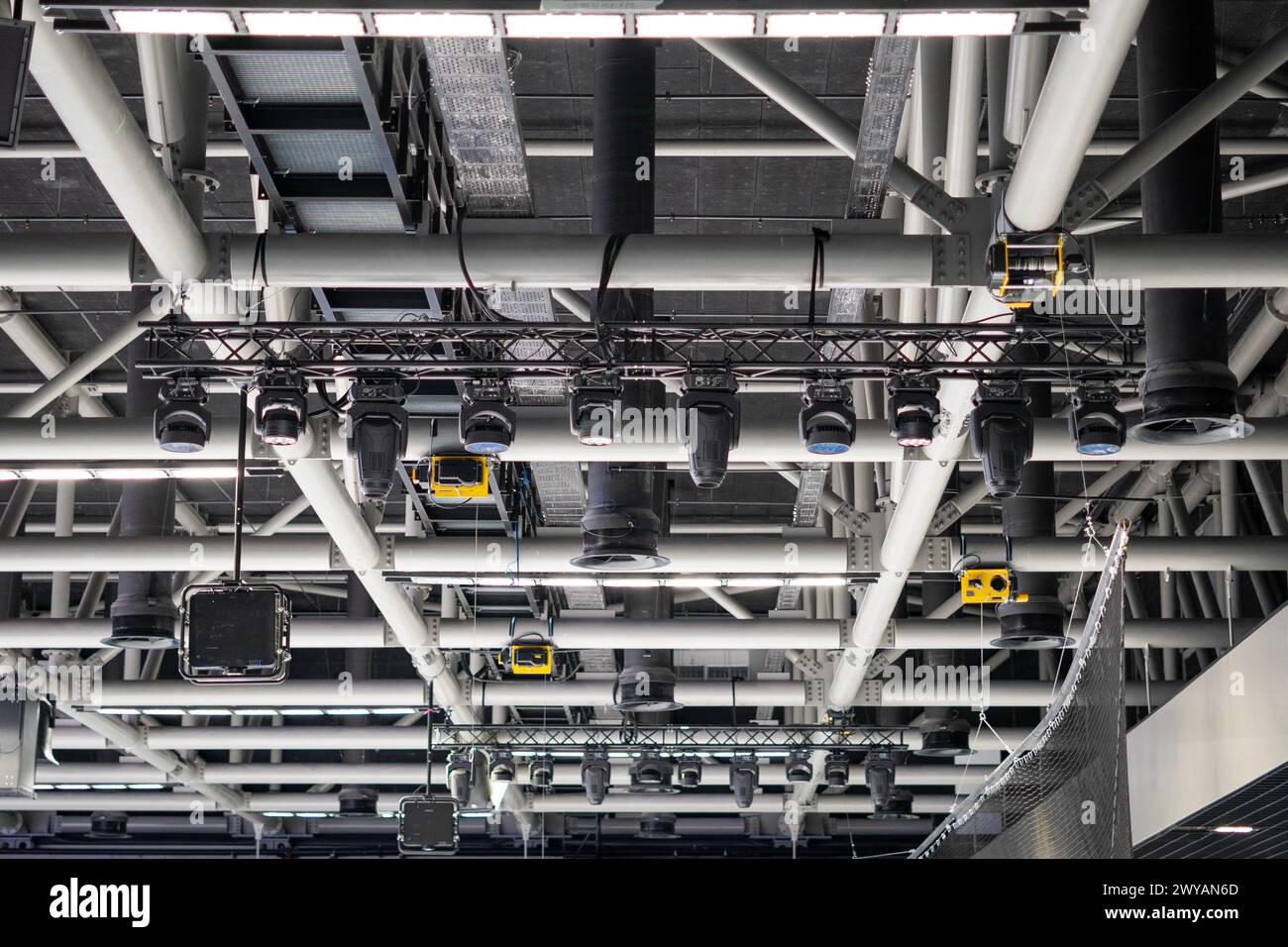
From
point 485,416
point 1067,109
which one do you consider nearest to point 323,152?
point 485,416

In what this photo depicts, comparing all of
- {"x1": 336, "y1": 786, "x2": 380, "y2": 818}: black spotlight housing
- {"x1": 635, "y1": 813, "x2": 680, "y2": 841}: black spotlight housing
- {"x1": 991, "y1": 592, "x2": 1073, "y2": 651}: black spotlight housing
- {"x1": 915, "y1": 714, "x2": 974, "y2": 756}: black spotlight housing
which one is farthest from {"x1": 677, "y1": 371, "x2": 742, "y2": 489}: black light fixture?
{"x1": 635, "y1": 813, "x2": 680, "y2": 841}: black spotlight housing

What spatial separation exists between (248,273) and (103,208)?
5372mm

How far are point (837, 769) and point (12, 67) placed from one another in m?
17.3

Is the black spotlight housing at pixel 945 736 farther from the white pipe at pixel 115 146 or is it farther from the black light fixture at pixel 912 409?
the white pipe at pixel 115 146

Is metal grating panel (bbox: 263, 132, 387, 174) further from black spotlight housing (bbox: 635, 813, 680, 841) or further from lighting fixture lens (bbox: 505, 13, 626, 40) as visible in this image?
black spotlight housing (bbox: 635, 813, 680, 841)

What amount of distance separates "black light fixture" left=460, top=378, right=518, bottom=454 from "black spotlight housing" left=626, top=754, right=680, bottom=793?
11.5 m

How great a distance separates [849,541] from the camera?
14.0 m

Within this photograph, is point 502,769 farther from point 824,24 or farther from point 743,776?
point 824,24

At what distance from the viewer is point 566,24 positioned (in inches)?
244

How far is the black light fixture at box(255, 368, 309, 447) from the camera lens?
9758mm

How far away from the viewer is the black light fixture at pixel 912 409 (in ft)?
31.8
